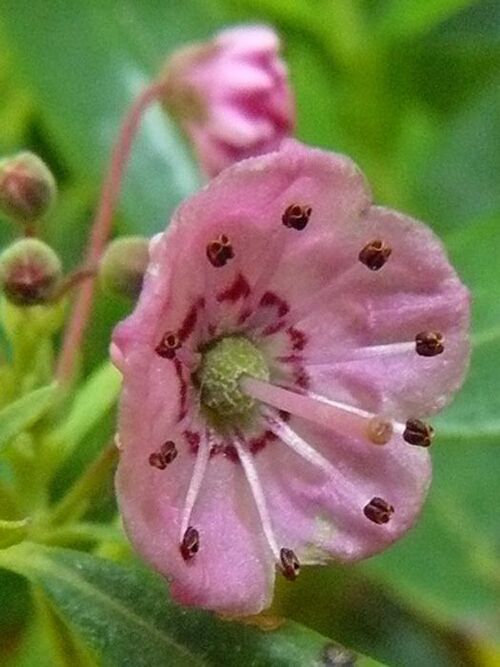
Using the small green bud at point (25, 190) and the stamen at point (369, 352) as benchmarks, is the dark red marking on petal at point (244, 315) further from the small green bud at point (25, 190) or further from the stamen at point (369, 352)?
the small green bud at point (25, 190)

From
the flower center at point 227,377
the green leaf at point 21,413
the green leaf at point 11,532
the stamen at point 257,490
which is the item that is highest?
the flower center at point 227,377

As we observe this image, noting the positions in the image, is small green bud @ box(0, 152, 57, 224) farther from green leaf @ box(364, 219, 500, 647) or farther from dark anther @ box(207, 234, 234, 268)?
green leaf @ box(364, 219, 500, 647)

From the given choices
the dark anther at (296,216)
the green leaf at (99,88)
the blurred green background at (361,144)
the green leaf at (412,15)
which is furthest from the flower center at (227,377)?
the green leaf at (412,15)

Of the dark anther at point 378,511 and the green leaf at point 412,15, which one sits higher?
the green leaf at point 412,15

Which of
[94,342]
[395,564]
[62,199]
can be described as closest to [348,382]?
[94,342]

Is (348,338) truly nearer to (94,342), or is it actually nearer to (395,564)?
(94,342)
